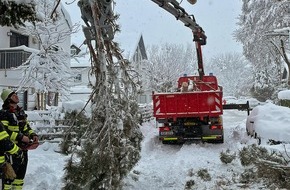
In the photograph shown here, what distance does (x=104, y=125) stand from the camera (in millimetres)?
5137

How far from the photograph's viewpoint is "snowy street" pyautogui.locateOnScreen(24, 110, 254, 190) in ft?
20.2

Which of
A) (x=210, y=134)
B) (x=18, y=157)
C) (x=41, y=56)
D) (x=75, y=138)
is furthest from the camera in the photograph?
(x=41, y=56)

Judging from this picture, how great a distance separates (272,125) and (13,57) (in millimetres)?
14563

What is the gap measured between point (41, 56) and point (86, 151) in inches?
542

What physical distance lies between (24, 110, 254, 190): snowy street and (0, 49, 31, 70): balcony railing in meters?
9.68

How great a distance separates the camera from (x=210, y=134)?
10.5m

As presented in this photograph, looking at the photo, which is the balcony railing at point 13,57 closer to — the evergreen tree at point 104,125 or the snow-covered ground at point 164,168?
the snow-covered ground at point 164,168

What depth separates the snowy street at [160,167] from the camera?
20.2 ft

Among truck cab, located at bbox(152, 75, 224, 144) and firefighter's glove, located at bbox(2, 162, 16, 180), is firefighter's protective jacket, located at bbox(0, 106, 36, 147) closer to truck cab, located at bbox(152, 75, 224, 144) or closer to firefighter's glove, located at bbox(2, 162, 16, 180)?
firefighter's glove, located at bbox(2, 162, 16, 180)

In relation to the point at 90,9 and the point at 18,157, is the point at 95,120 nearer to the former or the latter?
the point at 18,157

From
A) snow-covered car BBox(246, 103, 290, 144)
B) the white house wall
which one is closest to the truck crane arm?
snow-covered car BBox(246, 103, 290, 144)

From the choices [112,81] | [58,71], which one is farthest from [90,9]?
[58,71]

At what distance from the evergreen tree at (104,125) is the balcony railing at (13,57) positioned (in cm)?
1376

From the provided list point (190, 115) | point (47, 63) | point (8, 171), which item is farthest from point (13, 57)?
point (8, 171)
